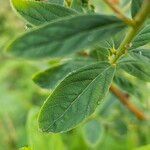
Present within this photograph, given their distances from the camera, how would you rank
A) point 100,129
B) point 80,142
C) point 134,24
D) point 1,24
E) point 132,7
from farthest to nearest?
point 1,24, point 80,142, point 100,129, point 132,7, point 134,24

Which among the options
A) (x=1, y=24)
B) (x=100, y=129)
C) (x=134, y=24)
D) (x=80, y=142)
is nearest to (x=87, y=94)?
(x=134, y=24)

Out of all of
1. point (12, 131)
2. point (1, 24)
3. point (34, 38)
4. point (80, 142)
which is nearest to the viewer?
point (34, 38)

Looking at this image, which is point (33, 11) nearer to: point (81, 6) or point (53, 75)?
point (81, 6)

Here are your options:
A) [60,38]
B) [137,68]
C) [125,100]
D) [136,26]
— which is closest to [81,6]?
[137,68]

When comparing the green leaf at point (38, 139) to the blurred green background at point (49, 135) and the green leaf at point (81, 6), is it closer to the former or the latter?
the blurred green background at point (49, 135)

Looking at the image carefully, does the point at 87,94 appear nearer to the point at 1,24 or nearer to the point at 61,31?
the point at 61,31

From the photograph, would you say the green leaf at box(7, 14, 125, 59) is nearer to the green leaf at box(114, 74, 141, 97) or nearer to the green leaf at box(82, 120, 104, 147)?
the green leaf at box(114, 74, 141, 97)
